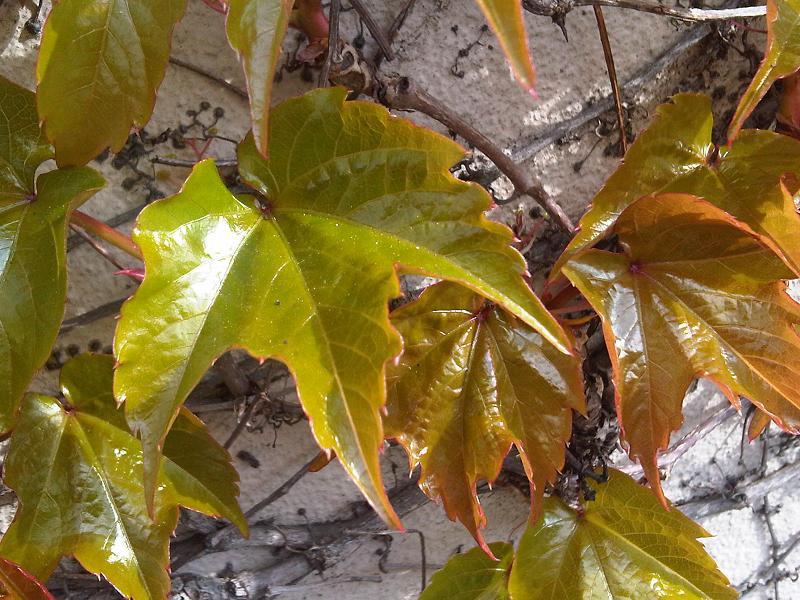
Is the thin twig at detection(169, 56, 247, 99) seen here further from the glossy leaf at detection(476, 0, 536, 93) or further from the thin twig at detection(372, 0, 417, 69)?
the glossy leaf at detection(476, 0, 536, 93)

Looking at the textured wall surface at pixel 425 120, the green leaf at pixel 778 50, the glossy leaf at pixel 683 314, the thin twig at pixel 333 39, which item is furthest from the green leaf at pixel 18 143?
the green leaf at pixel 778 50

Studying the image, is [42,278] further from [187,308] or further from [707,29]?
[707,29]

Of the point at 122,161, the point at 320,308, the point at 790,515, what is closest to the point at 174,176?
the point at 122,161

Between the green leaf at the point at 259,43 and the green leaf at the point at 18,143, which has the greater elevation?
the green leaf at the point at 259,43

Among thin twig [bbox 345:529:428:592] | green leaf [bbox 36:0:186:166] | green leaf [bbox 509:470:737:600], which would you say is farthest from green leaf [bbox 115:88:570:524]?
thin twig [bbox 345:529:428:592]

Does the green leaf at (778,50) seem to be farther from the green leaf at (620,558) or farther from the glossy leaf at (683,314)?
the green leaf at (620,558)
